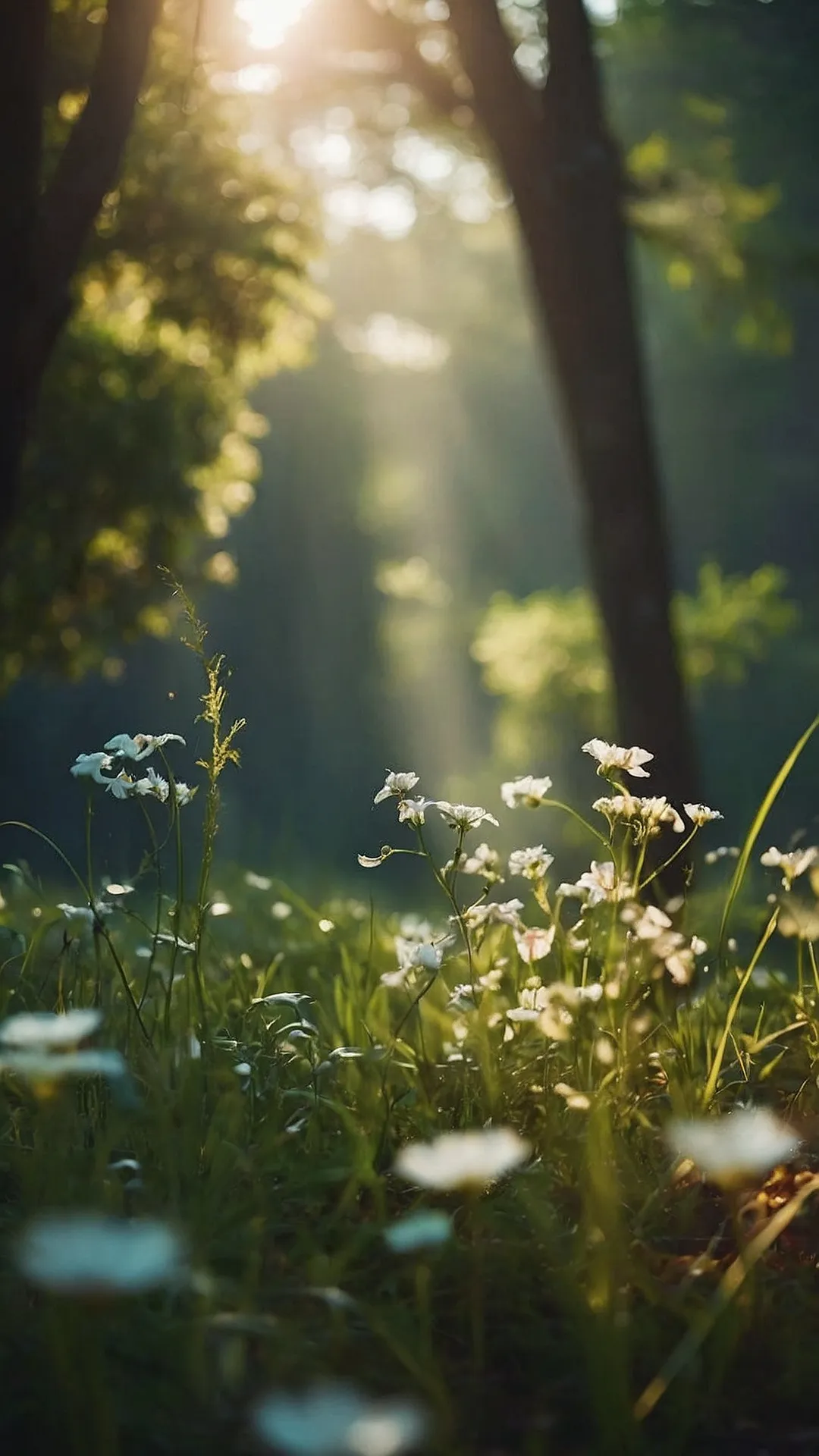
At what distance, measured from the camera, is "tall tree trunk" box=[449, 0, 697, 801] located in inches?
175

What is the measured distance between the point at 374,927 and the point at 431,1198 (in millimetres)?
1445

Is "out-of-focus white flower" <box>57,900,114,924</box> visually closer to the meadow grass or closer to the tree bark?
the meadow grass

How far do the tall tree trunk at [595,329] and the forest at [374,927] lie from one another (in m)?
0.02

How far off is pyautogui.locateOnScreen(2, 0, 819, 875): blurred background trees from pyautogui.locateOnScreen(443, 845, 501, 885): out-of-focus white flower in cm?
202

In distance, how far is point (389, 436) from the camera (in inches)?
1001

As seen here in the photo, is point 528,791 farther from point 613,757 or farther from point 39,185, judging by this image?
point 39,185

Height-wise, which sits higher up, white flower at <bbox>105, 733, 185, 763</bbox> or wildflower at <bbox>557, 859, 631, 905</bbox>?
white flower at <bbox>105, 733, 185, 763</bbox>

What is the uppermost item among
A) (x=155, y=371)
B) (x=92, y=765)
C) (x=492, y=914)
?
(x=155, y=371)

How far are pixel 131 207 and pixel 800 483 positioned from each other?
1811cm

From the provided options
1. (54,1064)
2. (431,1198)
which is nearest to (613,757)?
(431,1198)

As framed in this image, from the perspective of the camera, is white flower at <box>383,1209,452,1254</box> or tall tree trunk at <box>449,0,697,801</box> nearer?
white flower at <box>383,1209,452,1254</box>

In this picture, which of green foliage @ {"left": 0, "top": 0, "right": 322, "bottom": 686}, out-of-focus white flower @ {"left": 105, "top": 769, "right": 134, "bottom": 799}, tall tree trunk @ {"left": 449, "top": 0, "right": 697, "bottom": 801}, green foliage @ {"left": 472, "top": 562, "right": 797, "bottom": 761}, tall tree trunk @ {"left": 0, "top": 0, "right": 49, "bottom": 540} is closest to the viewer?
out-of-focus white flower @ {"left": 105, "top": 769, "right": 134, "bottom": 799}

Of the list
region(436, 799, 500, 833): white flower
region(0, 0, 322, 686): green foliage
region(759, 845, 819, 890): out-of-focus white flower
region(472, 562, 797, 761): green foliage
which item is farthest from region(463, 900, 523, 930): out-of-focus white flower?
region(472, 562, 797, 761): green foliage

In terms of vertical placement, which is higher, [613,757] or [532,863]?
[613,757]
